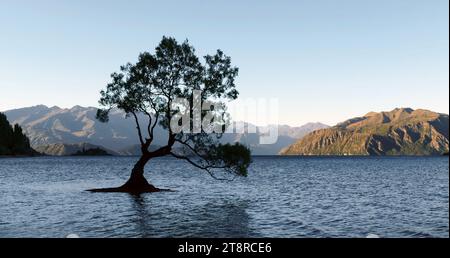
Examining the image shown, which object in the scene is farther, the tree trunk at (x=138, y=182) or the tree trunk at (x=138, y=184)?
the tree trunk at (x=138, y=182)

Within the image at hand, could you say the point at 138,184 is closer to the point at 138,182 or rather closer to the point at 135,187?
the point at 138,182

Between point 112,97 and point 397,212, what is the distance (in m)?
43.9

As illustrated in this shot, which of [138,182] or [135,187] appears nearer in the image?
[135,187]

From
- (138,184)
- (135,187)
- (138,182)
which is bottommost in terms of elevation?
(135,187)

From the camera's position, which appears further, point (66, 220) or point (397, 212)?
point (397, 212)

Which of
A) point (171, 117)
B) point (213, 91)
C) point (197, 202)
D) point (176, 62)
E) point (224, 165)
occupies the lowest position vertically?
point (197, 202)

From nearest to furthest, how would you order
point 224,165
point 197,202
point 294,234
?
point 294,234 → point 197,202 → point 224,165

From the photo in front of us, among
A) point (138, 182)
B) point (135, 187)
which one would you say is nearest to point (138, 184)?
point (138, 182)

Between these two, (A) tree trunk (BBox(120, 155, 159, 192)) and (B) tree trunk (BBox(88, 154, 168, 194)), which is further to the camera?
(A) tree trunk (BBox(120, 155, 159, 192))

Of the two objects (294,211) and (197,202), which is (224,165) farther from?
(294,211)

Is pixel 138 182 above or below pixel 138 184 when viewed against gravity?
above

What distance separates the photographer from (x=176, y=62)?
62094 millimetres

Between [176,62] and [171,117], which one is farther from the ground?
[176,62]
